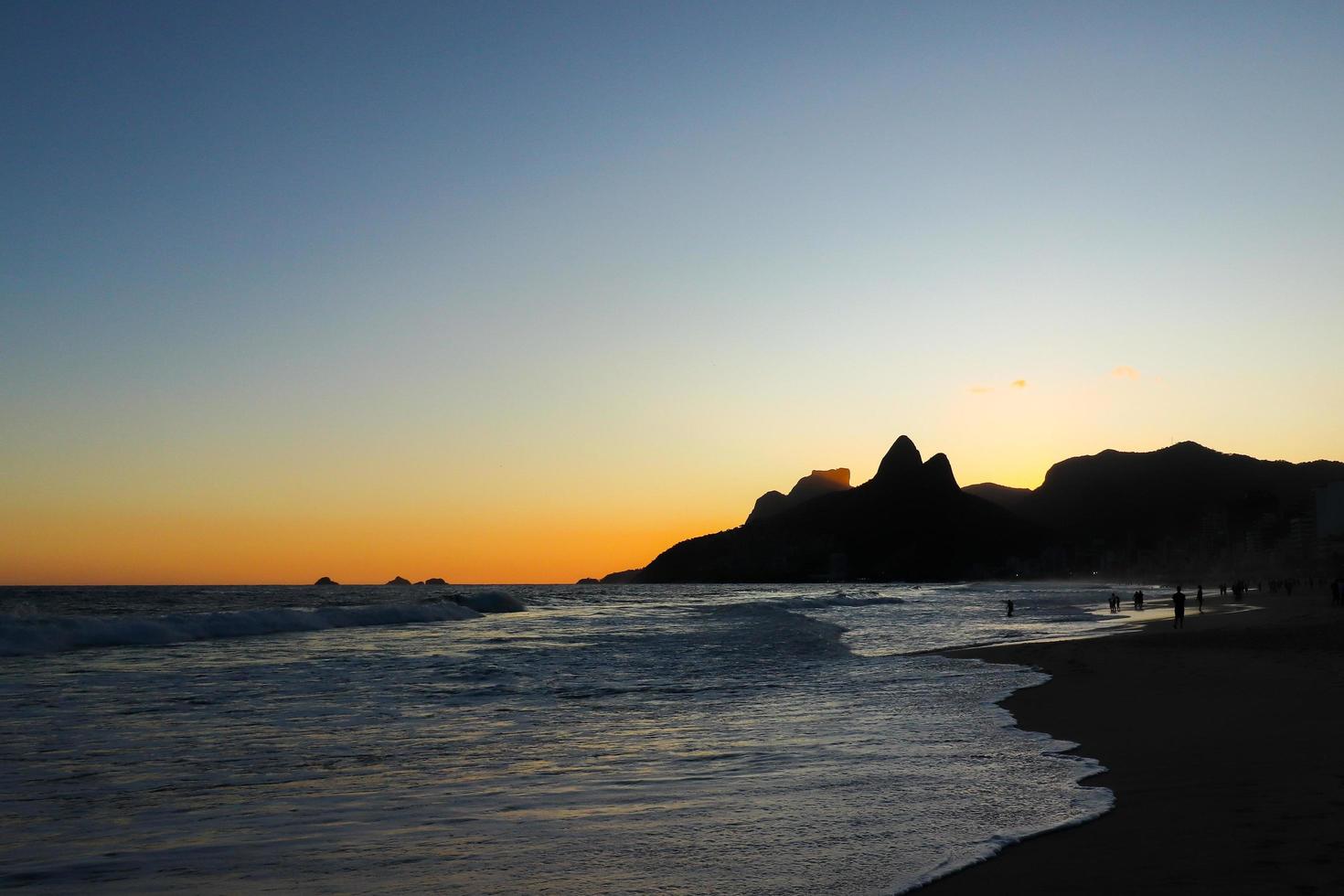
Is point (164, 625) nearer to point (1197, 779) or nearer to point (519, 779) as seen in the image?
point (519, 779)

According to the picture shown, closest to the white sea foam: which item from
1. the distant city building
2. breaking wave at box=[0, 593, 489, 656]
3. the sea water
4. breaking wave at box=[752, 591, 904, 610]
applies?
breaking wave at box=[0, 593, 489, 656]

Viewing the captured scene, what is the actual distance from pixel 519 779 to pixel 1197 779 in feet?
23.9

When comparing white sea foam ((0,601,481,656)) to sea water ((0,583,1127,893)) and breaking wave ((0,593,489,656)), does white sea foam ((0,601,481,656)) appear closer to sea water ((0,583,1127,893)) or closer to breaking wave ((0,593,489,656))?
breaking wave ((0,593,489,656))

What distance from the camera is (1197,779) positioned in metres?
9.82

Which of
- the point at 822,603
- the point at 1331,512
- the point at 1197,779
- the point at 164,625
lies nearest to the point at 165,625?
the point at 164,625

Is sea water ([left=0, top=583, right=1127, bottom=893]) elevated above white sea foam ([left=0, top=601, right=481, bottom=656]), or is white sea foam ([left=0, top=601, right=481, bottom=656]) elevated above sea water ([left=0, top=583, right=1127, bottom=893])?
sea water ([left=0, top=583, right=1127, bottom=893])

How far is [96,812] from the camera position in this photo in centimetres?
936

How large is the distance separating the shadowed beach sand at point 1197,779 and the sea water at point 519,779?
47 centimetres

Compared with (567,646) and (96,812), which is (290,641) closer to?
(567,646)

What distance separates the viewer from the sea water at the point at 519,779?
23.9 feet

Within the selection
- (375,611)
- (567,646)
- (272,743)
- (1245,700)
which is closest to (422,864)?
(272,743)

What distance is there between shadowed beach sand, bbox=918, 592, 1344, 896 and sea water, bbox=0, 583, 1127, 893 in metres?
0.47

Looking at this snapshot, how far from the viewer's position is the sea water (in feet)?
23.9

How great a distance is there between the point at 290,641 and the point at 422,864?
34315 millimetres
